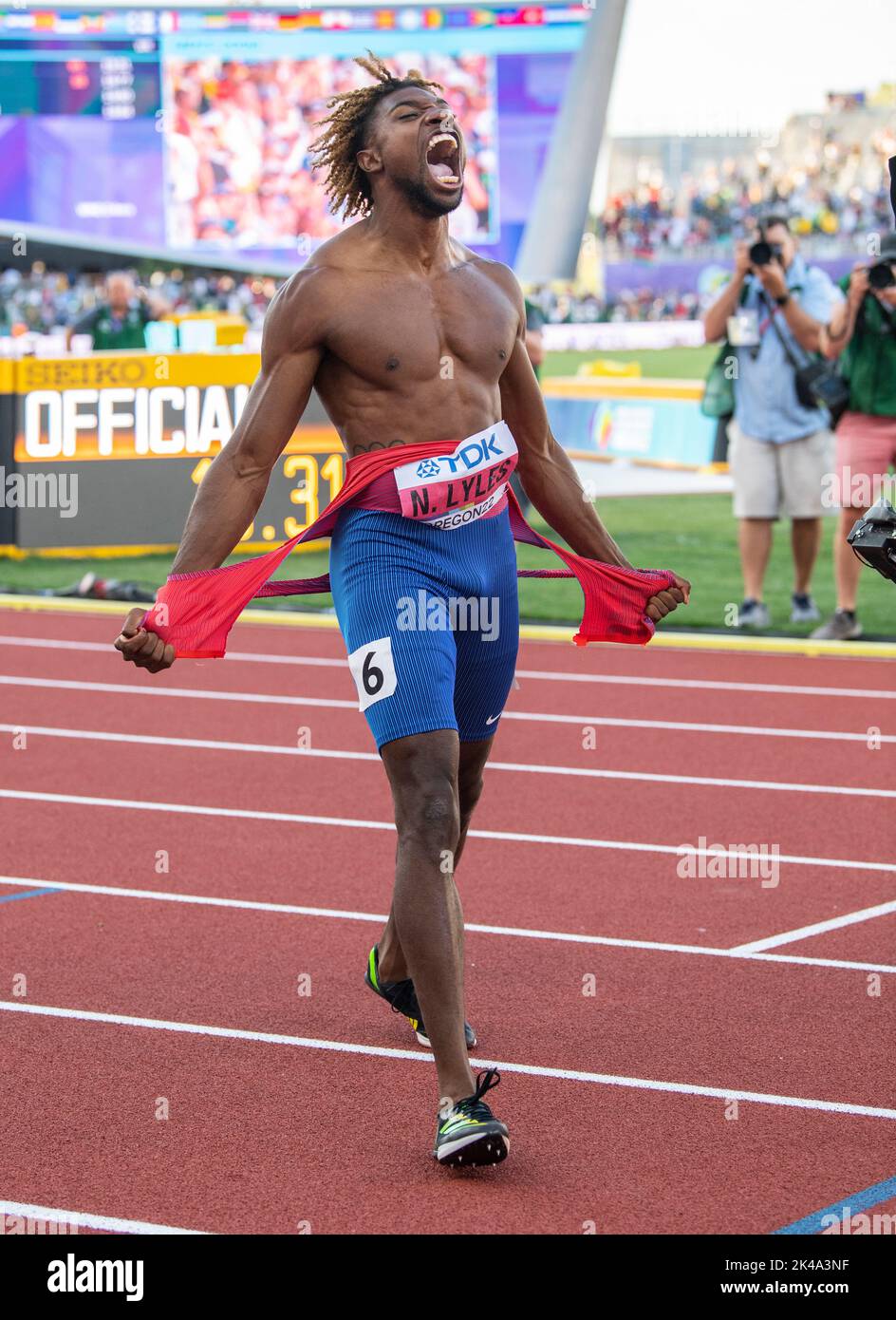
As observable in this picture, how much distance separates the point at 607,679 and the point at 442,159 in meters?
6.85

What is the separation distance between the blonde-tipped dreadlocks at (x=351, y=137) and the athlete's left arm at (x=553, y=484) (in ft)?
1.49

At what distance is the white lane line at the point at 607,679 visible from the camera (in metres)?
10.8

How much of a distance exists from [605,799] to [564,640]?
450 cm

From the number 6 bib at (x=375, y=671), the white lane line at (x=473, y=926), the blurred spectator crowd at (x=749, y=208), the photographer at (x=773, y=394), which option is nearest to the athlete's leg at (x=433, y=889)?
the number 6 bib at (x=375, y=671)

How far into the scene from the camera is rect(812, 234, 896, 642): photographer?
37.2 ft

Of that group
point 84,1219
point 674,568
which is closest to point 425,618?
point 84,1219

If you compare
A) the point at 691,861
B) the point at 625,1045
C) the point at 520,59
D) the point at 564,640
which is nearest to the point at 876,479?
the point at 564,640

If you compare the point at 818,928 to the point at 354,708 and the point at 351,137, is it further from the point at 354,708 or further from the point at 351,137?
the point at 354,708

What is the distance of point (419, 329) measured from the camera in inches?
185

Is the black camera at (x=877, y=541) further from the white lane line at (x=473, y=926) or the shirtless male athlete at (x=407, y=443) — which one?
the white lane line at (x=473, y=926)

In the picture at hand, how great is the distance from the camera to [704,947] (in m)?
6.07
